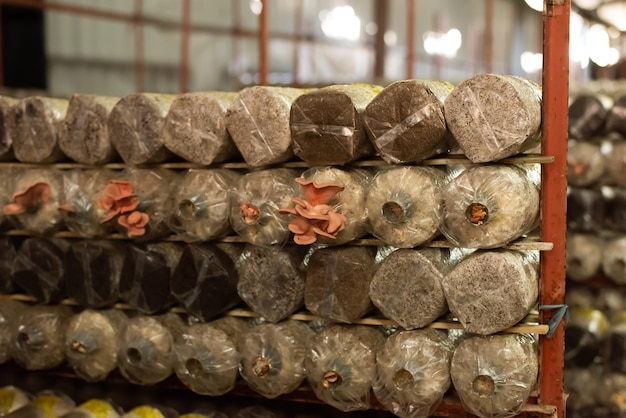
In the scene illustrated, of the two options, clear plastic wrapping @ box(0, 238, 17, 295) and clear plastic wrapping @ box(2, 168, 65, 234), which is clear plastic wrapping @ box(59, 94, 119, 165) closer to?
clear plastic wrapping @ box(2, 168, 65, 234)

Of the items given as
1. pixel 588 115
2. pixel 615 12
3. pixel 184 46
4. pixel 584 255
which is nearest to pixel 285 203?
pixel 588 115

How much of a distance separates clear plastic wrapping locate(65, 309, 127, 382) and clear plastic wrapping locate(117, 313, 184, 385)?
86 millimetres

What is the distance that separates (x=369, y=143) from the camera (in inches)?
141

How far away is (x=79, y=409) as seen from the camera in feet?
13.6

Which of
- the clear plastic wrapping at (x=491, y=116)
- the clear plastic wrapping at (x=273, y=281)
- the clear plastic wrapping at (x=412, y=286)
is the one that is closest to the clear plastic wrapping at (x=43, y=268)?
the clear plastic wrapping at (x=273, y=281)

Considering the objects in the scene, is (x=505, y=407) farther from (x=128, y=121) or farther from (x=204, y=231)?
(x=128, y=121)

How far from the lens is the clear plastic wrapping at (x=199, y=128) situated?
3.74m

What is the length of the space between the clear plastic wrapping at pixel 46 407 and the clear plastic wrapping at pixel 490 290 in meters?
2.24

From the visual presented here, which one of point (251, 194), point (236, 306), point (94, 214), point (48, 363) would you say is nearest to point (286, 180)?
point (251, 194)

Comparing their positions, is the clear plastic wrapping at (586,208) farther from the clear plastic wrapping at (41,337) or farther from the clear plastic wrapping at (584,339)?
the clear plastic wrapping at (41,337)

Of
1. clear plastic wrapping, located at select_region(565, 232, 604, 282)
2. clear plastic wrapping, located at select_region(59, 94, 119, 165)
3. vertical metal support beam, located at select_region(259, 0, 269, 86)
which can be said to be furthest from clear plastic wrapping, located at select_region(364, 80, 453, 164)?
clear plastic wrapping, located at select_region(565, 232, 604, 282)

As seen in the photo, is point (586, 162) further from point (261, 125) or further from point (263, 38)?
point (261, 125)

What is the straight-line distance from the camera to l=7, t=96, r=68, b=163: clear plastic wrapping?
13.6 feet

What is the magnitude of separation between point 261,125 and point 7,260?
5.80 feet
